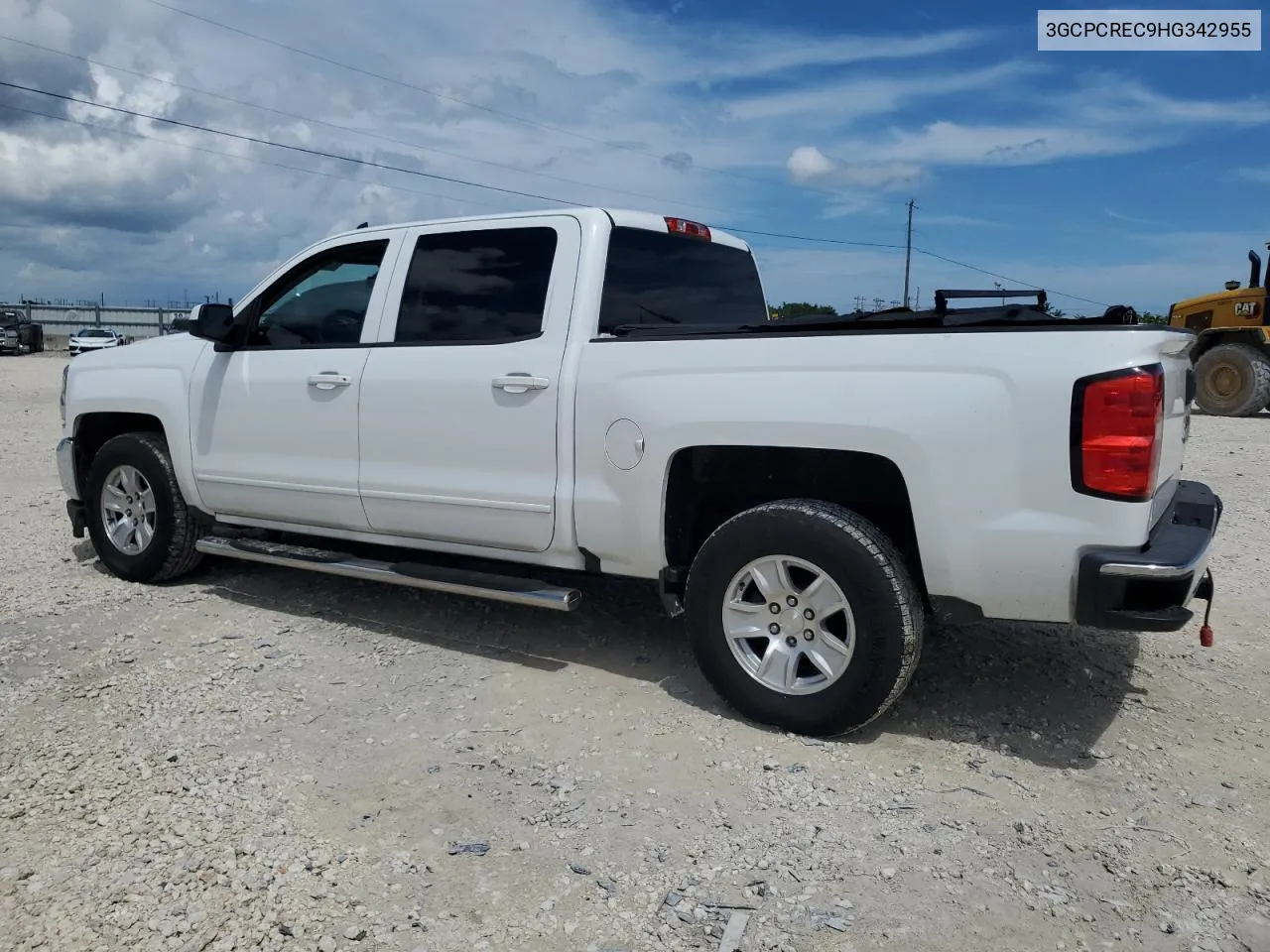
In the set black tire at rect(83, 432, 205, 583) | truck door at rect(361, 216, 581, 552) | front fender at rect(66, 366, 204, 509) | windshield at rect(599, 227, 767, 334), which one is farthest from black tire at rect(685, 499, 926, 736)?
black tire at rect(83, 432, 205, 583)

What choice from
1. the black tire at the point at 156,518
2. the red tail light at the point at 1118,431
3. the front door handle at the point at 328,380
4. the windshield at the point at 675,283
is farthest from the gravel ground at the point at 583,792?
the windshield at the point at 675,283

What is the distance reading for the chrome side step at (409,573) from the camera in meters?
4.26

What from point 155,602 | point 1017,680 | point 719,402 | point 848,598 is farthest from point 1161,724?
point 155,602

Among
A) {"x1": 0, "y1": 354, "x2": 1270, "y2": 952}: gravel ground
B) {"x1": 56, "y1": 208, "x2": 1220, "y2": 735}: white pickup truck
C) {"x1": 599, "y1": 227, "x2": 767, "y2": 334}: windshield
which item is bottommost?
{"x1": 0, "y1": 354, "x2": 1270, "y2": 952}: gravel ground

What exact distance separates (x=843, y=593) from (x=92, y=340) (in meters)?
34.1

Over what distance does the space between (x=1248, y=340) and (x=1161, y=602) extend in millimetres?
15872

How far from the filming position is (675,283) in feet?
15.9

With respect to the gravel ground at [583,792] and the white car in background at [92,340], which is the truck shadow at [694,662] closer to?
the gravel ground at [583,792]

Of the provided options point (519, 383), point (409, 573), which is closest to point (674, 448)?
point (519, 383)

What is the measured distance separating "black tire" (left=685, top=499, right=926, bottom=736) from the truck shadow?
216 millimetres

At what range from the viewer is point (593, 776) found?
350cm

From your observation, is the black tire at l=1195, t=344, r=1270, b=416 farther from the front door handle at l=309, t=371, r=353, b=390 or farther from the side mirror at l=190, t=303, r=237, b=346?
the side mirror at l=190, t=303, r=237, b=346

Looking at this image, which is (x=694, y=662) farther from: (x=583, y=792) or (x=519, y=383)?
(x=519, y=383)

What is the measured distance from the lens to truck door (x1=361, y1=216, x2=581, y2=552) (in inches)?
169
